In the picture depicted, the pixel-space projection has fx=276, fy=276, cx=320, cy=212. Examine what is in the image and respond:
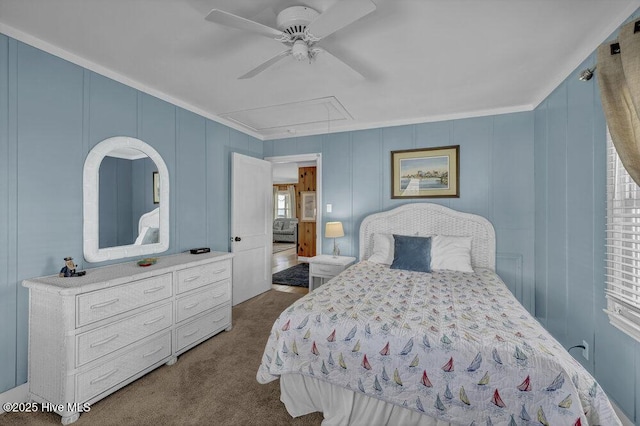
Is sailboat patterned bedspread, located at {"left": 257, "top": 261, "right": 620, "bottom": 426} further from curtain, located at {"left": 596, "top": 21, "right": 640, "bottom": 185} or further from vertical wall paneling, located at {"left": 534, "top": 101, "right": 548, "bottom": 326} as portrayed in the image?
vertical wall paneling, located at {"left": 534, "top": 101, "right": 548, "bottom": 326}

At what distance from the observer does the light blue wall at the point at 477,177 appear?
10.9 ft

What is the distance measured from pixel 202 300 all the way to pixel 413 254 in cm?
227

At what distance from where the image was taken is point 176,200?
124 inches

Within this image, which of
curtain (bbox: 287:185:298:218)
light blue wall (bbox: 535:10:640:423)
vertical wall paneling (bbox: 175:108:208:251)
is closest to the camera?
light blue wall (bbox: 535:10:640:423)

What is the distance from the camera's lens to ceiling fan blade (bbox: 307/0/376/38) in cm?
138

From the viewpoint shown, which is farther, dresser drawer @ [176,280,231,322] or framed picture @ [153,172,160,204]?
framed picture @ [153,172,160,204]

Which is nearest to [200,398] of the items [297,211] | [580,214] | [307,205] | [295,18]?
[295,18]

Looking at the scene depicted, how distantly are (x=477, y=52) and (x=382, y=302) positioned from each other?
6.88 ft

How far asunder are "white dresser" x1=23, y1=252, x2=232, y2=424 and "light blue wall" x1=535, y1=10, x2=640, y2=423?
3284mm

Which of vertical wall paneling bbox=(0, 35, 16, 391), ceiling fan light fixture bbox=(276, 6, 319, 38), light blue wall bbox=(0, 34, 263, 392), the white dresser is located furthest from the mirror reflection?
ceiling fan light fixture bbox=(276, 6, 319, 38)

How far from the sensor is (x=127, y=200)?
263 cm

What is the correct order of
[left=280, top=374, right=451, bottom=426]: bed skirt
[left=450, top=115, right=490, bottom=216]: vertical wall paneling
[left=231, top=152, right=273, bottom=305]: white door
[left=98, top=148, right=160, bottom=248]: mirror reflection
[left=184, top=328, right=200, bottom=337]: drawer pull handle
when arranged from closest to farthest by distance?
1. [left=280, top=374, right=451, bottom=426]: bed skirt
2. [left=98, top=148, right=160, bottom=248]: mirror reflection
3. [left=184, top=328, right=200, bottom=337]: drawer pull handle
4. [left=450, top=115, right=490, bottom=216]: vertical wall paneling
5. [left=231, top=152, right=273, bottom=305]: white door

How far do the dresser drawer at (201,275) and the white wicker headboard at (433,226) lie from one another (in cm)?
186

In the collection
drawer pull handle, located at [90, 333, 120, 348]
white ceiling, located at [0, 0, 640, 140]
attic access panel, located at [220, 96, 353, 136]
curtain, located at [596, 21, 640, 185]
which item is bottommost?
drawer pull handle, located at [90, 333, 120, 348]
